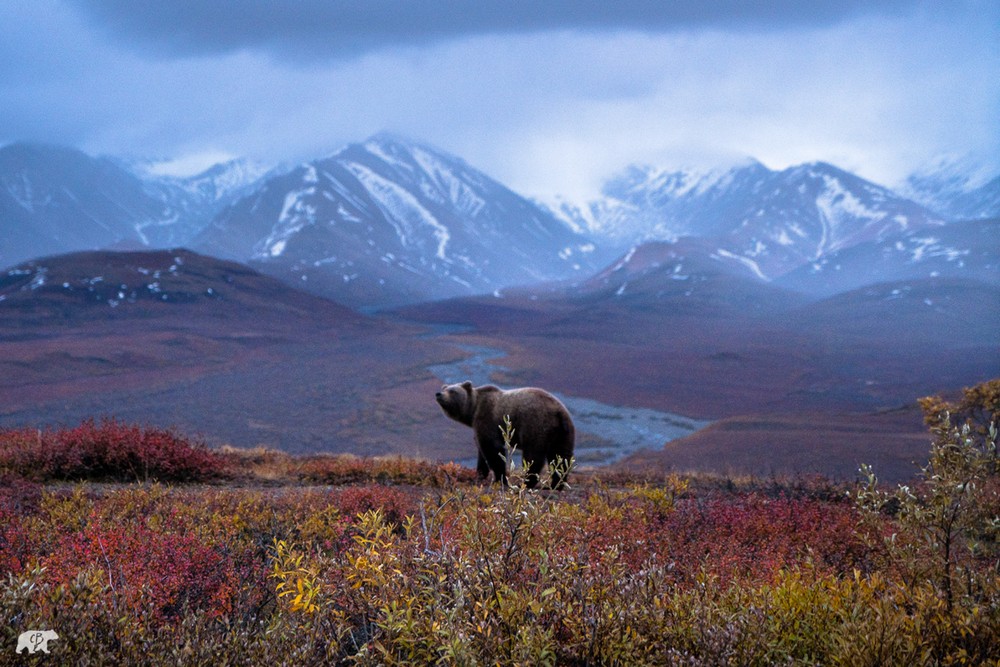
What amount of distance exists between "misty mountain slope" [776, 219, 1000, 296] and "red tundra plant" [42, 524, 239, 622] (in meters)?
157

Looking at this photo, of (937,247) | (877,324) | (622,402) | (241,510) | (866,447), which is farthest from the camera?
(937,247)

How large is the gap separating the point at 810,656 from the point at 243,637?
2619 mm

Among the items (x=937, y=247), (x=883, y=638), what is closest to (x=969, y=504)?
(x=883, y=638)

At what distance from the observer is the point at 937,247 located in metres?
162

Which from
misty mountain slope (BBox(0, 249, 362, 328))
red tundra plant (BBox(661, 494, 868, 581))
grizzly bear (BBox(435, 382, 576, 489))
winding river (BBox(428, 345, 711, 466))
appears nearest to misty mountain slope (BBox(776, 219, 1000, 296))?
winding river (BBox(428, 345, 711, 466))

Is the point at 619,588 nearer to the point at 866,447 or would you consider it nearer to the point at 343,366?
the point at 866,447

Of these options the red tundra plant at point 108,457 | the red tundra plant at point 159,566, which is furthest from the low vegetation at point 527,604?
the red tundra plant at point 108,457

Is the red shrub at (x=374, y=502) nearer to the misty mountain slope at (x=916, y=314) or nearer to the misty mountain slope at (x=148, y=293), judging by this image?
the misty mountain slope at (x=148, y=293)

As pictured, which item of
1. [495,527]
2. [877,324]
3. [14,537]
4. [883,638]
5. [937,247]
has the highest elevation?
[937,247]

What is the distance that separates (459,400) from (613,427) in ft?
90.5

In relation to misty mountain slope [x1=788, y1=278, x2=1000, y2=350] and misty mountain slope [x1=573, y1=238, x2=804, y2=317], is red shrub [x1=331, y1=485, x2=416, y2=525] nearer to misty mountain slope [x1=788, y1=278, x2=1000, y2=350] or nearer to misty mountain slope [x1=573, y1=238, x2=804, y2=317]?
misty mountain slope [x1=788, y1=278, x2=1000, y2=350]

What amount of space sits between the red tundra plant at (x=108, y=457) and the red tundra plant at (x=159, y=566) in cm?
418

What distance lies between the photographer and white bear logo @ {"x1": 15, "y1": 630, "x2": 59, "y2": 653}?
94.1 inches

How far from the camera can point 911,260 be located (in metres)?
167
